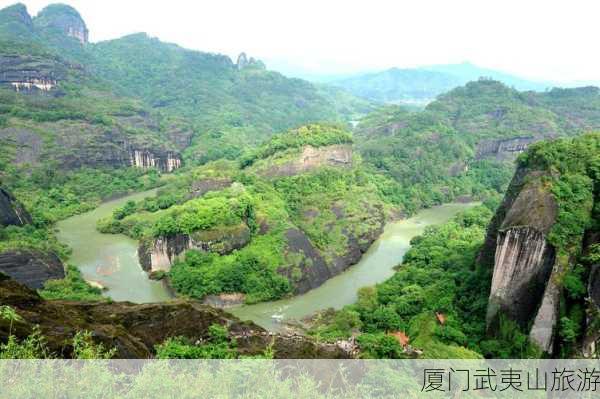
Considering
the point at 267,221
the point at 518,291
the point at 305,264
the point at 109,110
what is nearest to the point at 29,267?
the point at 267,221

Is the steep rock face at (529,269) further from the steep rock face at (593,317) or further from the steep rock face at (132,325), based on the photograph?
the steep rock face at (132,325)

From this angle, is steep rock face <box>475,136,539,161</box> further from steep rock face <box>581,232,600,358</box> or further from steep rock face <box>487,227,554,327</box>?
steep rock face <box>581,232,600,358</box>

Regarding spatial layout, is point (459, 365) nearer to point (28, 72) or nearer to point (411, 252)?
point (411, 252)

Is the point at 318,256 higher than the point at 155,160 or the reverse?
the reverse

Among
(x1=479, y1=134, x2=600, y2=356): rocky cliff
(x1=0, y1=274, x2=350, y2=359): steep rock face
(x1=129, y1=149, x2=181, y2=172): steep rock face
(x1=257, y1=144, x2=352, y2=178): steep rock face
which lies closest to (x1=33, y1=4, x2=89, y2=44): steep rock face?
A: (x1=129, y1=149, x2=181, y2=172): steep rock face

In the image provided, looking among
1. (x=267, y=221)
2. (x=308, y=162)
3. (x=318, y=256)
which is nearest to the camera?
(x=318, y=256)

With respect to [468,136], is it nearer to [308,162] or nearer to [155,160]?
[308,162]

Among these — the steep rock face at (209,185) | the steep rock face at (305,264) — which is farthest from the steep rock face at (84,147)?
the steep rock face at (305,264)
